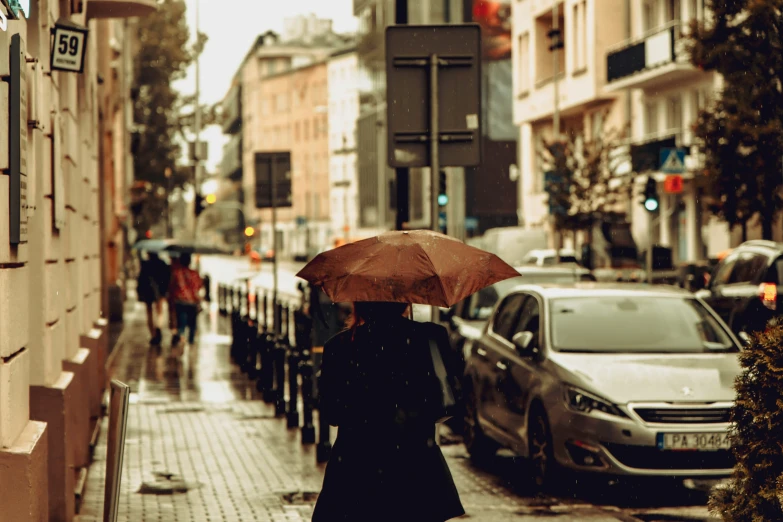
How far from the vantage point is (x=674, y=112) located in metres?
47.0

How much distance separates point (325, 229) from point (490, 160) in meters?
51.5

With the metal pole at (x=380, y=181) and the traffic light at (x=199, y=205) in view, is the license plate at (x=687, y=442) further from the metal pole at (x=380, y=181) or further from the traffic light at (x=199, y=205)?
the metal pole at (x=380, y=181)

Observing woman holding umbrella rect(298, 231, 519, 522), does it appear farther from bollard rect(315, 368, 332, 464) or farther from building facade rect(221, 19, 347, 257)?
building facade rect(221, 19, 347, 257)

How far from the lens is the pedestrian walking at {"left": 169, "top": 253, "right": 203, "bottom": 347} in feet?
88.1

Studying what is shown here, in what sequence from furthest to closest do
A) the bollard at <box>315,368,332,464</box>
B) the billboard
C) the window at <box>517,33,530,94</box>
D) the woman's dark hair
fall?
the billboard, the window at <box>517,33,530,94</box>, the bollard at <box>315,368,332,464</box>, the woman's dark hair

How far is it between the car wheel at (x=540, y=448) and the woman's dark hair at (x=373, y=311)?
4.91 m

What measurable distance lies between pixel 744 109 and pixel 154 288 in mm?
11047

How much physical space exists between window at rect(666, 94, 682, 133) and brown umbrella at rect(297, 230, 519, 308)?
40.7 metres

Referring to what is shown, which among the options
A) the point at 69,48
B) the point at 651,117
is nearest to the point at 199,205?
the point at 651,117

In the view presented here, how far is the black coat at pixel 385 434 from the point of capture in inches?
224

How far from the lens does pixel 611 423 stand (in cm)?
1011

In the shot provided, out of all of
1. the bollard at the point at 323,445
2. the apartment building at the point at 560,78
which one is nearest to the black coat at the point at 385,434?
the bollard at the point at 323,445

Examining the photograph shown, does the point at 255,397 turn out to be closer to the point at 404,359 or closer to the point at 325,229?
the point at 404,359

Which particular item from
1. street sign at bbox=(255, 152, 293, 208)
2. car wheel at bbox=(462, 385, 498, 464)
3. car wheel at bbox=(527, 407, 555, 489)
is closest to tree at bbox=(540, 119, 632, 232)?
street sign at bbox=(255, 152, 293, 208)
